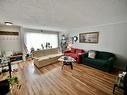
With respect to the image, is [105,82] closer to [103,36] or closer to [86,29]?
[103,36]

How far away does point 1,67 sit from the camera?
345 centimetres

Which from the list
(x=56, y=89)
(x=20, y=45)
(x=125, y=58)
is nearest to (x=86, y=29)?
(x=125, y=58)

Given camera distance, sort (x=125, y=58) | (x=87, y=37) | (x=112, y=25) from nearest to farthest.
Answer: (x=125, y=58) → (x=112, y=25) → (x=87, y=37)

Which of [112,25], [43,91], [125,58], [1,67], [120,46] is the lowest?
[43,91]

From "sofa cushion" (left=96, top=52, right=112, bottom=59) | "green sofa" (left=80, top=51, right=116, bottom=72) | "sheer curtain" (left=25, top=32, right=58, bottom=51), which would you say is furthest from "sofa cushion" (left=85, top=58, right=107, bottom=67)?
"sheer curtain" (left=25, top=32, right=58, bottom=51)

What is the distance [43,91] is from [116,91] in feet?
7.06

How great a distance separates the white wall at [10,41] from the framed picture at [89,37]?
4409 millimetres

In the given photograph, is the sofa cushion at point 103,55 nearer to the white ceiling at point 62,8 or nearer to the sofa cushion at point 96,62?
the sofa cushion at point 96,62

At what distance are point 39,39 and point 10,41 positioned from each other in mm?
2227

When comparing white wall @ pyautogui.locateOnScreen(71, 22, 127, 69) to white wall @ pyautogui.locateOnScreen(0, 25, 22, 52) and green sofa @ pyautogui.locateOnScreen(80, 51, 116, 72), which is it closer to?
green sofa @ pyautogui.locateOnScreen(80, 51, 116, 72)

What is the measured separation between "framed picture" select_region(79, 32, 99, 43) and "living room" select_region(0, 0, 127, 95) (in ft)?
0.20

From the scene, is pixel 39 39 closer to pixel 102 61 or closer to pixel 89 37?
pixel 89 37

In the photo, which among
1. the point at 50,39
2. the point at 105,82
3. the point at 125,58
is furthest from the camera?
the point at 50,39

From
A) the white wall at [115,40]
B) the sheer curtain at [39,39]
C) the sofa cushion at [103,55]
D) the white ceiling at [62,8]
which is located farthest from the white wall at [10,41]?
the sofa cushion at [103,55]
